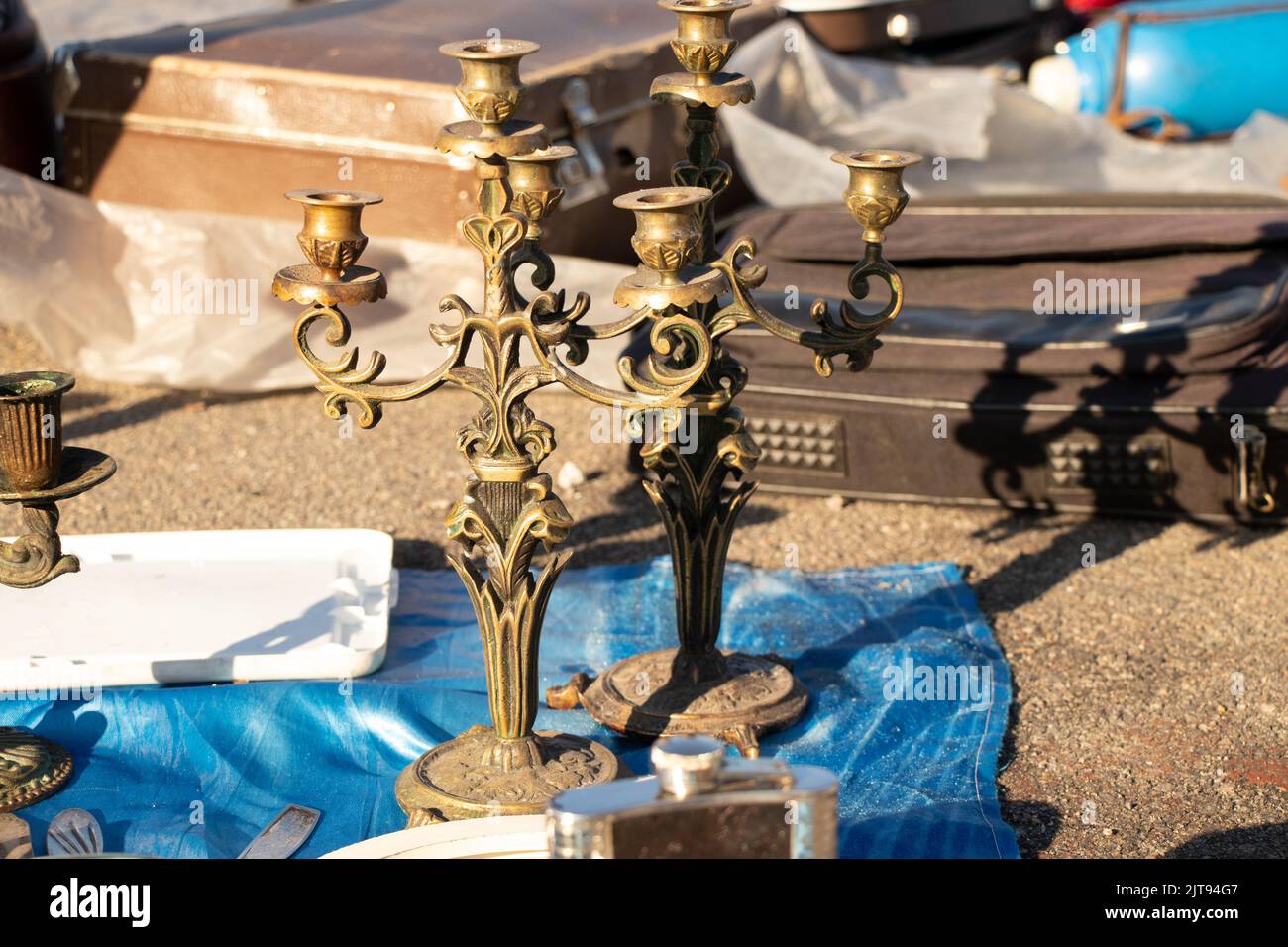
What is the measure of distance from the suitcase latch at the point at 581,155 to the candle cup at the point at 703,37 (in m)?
2.48

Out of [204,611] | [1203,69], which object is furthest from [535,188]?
[1203,69]

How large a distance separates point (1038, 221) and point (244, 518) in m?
2.46

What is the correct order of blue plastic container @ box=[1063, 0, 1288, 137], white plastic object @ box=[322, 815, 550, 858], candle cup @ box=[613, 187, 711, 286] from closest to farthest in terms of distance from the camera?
1. white plastic object @ box=[322, 815, 550, 858]
2. candle cup @ box=[613, 187, 711, 286]
3. blue plastic container @ box=[1063, 0, 1288, 137]

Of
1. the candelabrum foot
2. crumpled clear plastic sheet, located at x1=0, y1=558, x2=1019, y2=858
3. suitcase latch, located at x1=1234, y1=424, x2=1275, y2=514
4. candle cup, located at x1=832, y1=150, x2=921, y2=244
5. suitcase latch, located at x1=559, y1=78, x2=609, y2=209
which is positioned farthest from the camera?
suitcase latch, located at x1=559, y1=78, x2=609, y2=209

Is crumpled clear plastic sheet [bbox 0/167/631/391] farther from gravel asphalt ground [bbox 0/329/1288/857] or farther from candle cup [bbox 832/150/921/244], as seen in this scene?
candle cup [bbox 832/150/921/244]

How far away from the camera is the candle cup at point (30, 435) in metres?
2.54

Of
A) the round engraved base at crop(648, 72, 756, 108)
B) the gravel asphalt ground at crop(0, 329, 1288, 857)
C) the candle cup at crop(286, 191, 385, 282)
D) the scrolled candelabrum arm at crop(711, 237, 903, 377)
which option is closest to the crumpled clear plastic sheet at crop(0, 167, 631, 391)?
the gravel asphalt ground at crop(0, 329, 1288, 857)

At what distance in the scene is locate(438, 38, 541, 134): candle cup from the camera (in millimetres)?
2387

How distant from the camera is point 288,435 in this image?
16.2ft

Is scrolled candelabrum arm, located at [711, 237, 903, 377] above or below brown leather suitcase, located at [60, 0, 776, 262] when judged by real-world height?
below

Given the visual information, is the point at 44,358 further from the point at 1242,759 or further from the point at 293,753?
the point at 1242,759

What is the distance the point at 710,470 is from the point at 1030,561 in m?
1.29

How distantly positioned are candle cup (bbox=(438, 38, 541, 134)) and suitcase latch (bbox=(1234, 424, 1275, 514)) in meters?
2.28

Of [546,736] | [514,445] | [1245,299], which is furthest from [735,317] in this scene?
[1245,299]
